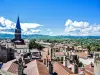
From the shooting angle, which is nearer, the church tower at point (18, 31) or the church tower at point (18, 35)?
the church tower at point (18, 35)

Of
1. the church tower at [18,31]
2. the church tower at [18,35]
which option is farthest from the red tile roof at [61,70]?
the church tower at [18,31]

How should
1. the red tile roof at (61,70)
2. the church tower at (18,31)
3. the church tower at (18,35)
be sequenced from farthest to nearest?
the church tower at (18,31)
the church tower at (18,35)
the red tile roof at (61,70)

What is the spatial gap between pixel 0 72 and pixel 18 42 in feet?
311

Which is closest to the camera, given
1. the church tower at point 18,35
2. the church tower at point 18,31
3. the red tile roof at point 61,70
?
the red tile roof at point 61,70

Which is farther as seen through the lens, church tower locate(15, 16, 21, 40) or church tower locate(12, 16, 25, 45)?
church tower locate(15, 16, 21, 40)

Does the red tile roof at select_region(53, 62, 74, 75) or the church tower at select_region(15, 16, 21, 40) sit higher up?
the church tower at select_region(15, 16, 21, 40)

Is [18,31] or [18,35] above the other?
[18,31]

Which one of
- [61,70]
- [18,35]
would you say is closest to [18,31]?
[18,35]

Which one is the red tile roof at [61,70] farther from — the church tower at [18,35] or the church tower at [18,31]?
the church tower at [18,31]

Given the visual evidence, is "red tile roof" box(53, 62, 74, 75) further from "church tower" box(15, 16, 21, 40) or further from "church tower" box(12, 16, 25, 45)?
"church tower" box(15, 16, 21, 40)

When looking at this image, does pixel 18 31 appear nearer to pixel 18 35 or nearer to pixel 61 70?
pixel 18 35

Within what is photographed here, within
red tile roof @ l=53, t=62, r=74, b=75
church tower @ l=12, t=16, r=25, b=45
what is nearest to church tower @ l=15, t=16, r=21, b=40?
church tower @ l=12, t=16, r=25, b=45

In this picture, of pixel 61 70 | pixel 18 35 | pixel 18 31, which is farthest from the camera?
pixel 18 31

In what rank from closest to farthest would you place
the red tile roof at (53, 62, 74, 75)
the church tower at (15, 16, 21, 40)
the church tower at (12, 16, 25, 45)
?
the red tile roof at (53, 62, 74, 75), the church tower at (12, 16, 25, 45), the church tower at (15, 16, 21, 40)
